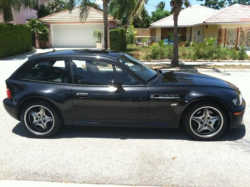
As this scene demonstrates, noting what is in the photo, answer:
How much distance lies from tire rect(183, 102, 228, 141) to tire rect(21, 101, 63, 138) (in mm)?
2173

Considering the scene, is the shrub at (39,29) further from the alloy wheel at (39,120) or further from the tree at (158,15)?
the tree at (158,15)

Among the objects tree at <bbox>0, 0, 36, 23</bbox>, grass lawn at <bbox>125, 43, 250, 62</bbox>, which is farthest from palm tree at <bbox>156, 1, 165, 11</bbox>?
A: grass lawn at <bbox>125, 43, 250, 62</bbox>

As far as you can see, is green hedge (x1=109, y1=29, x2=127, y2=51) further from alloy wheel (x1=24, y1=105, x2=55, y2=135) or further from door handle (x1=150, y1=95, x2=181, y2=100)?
door handle (x1=150, y1=95, x2=181, y2=100)

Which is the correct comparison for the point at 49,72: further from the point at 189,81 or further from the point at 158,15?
the point at 158,15

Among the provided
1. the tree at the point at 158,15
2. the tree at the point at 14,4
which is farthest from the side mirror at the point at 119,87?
the tree at the point at 158,15

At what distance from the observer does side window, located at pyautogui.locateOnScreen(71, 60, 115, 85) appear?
453cm

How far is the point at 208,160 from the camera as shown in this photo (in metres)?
3.81

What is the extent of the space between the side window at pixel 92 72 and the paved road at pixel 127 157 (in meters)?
0.98

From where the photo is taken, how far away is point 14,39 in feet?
66.6

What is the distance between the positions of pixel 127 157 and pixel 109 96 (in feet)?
3.38

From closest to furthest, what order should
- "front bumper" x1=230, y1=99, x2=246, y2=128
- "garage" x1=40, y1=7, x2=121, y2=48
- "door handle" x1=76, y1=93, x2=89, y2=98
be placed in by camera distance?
"front bumper" x1=230, y1=99, x2=246, y2=128
"door handle" x1=76, y1=93, x2=89, y2=98
"garage" x1=40, y1=7, x2=121, y2=48

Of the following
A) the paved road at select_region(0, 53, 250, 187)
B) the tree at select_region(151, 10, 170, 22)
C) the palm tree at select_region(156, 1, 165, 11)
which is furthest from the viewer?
the palm tree at select_region(156, 1, 165, 11)

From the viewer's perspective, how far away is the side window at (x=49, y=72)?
4633 millimetres

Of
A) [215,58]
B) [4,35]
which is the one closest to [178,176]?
[215,58]
